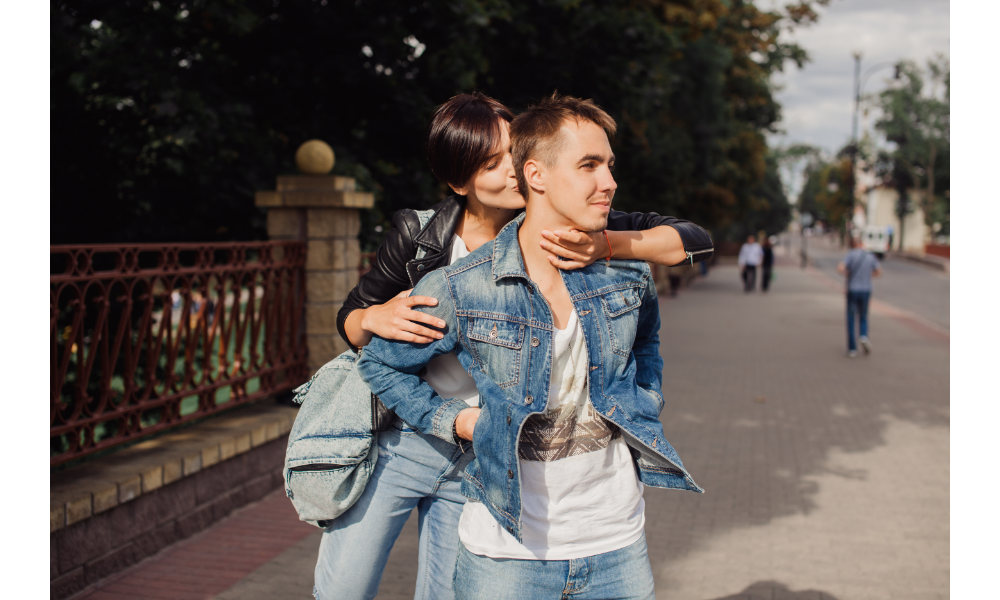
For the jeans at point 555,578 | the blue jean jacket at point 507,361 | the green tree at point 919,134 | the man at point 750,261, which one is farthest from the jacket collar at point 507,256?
the green tree at point 919,134

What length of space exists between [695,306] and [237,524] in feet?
60.0

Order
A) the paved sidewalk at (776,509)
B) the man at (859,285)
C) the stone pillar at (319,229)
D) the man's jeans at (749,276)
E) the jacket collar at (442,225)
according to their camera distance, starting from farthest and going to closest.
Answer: the man's jeans at (749,276) → the man at (859,285) → the stone pillar at (319,229) → the paved sidewalk at (776,509) → the jacket collar at (442,225)

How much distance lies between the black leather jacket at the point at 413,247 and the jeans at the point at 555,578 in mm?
685

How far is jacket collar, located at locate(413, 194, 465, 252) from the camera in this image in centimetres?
228

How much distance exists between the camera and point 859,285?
40.8 ft

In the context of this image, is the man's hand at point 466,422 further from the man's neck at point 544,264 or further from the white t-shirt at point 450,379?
the man's neck at point 544,264

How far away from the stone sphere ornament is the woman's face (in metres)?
3.91

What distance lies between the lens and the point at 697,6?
15.7 m

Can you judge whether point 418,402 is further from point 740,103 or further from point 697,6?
point 740,103

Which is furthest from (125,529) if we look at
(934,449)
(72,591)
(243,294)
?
(934,449)

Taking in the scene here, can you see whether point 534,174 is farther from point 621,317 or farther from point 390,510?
point 390,510

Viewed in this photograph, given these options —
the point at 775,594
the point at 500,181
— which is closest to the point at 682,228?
the point at 500,181

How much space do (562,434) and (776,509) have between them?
383 cm

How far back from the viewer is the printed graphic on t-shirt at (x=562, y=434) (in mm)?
1998
